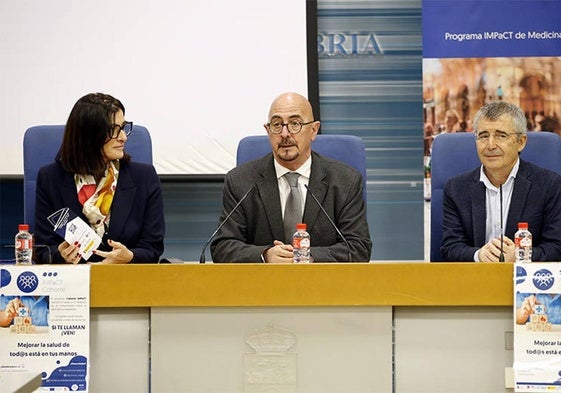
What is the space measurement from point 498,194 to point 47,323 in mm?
1683

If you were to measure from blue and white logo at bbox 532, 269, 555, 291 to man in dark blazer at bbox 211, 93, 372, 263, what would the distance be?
898mm

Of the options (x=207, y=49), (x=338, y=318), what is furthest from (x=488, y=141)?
(x=207, y=49)

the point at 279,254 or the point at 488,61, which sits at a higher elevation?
the point at 488,61

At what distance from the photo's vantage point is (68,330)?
2.18m

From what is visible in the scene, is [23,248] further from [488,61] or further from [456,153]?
[488,61]

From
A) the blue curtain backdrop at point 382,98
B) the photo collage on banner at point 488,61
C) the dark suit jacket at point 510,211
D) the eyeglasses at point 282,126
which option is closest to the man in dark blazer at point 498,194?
the dark suit jacket at point 510,211

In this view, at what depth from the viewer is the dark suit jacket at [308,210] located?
3.03 meters

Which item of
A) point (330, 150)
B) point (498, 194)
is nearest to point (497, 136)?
point (498, 194)

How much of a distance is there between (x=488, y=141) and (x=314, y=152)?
0.62 meters

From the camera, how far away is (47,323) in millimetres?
2184

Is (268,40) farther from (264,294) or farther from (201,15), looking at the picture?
(264,294)

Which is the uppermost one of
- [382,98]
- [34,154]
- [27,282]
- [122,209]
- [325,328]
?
[382,98]

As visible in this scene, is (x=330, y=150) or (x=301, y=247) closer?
(x=301, y=247)

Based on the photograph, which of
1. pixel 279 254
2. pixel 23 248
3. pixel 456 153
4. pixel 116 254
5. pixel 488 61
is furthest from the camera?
pixel 488 61
